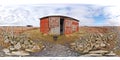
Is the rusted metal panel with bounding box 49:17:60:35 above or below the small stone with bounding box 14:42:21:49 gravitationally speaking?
above

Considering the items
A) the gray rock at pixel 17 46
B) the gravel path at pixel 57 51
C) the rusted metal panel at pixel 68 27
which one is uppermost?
the rusted metal panel at pixel 68 27

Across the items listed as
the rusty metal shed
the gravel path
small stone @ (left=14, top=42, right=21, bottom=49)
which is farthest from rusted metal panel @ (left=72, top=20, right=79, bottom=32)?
small stone @ (left=14, top=42, right=21, bottom=49)

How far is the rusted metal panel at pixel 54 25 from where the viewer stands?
123cm

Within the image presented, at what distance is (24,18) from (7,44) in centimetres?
18

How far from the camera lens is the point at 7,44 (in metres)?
1.23

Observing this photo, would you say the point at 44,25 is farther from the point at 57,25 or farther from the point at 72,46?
the point at 72,46

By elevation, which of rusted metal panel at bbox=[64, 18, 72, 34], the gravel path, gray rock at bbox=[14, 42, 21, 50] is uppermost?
rusted metal panel at bbox=[64, 18, 72, 34]

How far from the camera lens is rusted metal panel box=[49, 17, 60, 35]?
123 centimetres

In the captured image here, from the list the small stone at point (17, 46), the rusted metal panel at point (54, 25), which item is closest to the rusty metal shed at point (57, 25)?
the rusted metal panel at point (54, 25)

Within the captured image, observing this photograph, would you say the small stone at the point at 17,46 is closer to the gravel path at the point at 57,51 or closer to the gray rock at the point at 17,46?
the gray rock at the point at 17,46

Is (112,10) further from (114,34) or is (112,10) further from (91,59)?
(91,59)

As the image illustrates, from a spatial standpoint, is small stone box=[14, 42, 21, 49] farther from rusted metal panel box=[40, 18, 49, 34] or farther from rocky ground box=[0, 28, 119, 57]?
rusted metal panel box=[40, 18, 49, 34]

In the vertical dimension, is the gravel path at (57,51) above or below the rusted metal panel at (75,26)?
below

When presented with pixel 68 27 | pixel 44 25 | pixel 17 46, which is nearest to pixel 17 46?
pixel 17 46
